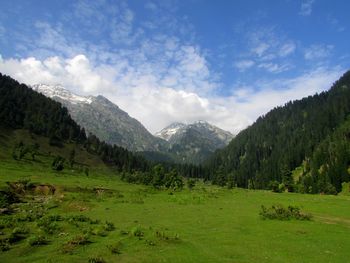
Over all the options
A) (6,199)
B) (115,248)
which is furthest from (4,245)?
(6,199)

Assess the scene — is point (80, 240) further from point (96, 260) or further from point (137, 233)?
point (96, 260)

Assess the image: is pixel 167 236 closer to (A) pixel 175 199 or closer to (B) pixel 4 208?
(B) pixel 4 208

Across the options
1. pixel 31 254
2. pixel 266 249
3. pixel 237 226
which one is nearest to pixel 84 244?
pixel 31 254

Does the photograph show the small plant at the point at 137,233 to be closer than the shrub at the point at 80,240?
No

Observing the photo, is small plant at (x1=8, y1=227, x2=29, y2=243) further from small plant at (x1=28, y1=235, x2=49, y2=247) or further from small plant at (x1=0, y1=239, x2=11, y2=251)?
small plant at (x1=28, y1=235, x2=49, y2=247)

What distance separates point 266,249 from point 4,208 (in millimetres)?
36356

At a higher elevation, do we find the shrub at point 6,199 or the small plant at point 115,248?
the shrub at point 6,199

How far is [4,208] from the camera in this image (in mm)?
45094

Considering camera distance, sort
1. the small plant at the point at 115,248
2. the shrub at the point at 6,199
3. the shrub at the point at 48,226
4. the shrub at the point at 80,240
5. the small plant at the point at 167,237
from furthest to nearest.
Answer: the shrub at the point at 6,199, the shrub at the point at 48,226, the small plant at the point at 167,237, the shrub at the point at 80,240, the small plant at the point at 115,248

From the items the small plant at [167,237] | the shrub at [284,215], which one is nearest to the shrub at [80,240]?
the small plant at [167,237]

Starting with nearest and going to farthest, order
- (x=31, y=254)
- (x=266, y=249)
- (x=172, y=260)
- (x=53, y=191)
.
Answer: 1. (x=172, y=260)
2. (x=31, y=254)
3. (x=266, y=249)
4. (x=53, y=191)

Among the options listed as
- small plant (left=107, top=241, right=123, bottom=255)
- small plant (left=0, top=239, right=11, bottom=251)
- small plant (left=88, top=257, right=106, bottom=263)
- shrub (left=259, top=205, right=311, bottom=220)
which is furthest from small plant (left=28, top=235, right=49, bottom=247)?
shrub (left=259, top=205, right=311, bottom=220)

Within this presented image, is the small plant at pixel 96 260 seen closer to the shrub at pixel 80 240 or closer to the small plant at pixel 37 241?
the shrub at pixel 80 240

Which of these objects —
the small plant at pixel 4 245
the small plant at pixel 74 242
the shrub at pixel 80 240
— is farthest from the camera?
the shrub at pixel 80 240
